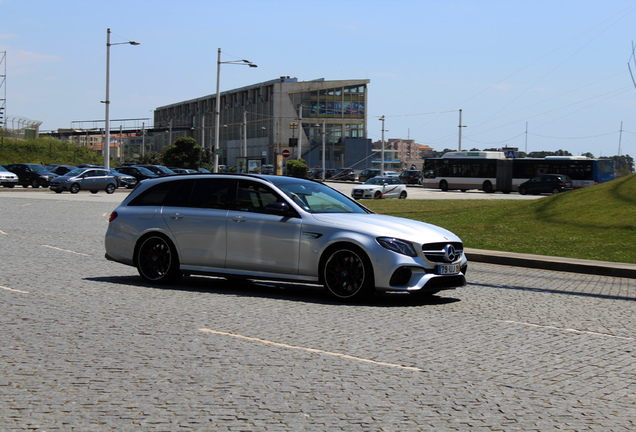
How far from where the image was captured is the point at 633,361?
661cm

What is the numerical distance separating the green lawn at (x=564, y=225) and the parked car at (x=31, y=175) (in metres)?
36.6

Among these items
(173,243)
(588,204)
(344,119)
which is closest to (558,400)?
(173,243)

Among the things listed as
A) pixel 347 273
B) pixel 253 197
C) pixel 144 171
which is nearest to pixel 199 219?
pixel 253 197

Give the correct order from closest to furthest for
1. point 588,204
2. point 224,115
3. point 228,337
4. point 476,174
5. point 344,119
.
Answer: point 228,337 → point 588,204 → point 476,174 → point 344,119 → point 224,115

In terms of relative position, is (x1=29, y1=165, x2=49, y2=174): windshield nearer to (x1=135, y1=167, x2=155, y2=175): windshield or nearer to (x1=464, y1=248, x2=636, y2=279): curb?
(x1=135, y1=167, x2=155, y2=175): windshield

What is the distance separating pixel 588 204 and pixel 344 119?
9658 centimetres

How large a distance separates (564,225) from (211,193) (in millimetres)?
11880

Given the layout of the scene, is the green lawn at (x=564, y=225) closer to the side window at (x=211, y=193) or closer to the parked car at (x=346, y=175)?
the side window at (x=211, y=193)

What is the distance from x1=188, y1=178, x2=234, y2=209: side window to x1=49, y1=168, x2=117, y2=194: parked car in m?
39.0

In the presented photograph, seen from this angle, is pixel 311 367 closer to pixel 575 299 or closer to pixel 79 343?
pixel 79 343

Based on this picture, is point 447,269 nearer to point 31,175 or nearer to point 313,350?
point 313,350

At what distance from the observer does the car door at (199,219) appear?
10.5m

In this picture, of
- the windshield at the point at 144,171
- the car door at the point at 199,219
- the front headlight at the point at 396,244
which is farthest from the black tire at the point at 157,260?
the windshield at the point at 144,171

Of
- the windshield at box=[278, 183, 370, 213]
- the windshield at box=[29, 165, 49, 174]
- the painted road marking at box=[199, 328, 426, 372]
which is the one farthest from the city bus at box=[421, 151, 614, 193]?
the painted road marking at box=[199, 328, 426, 372]
